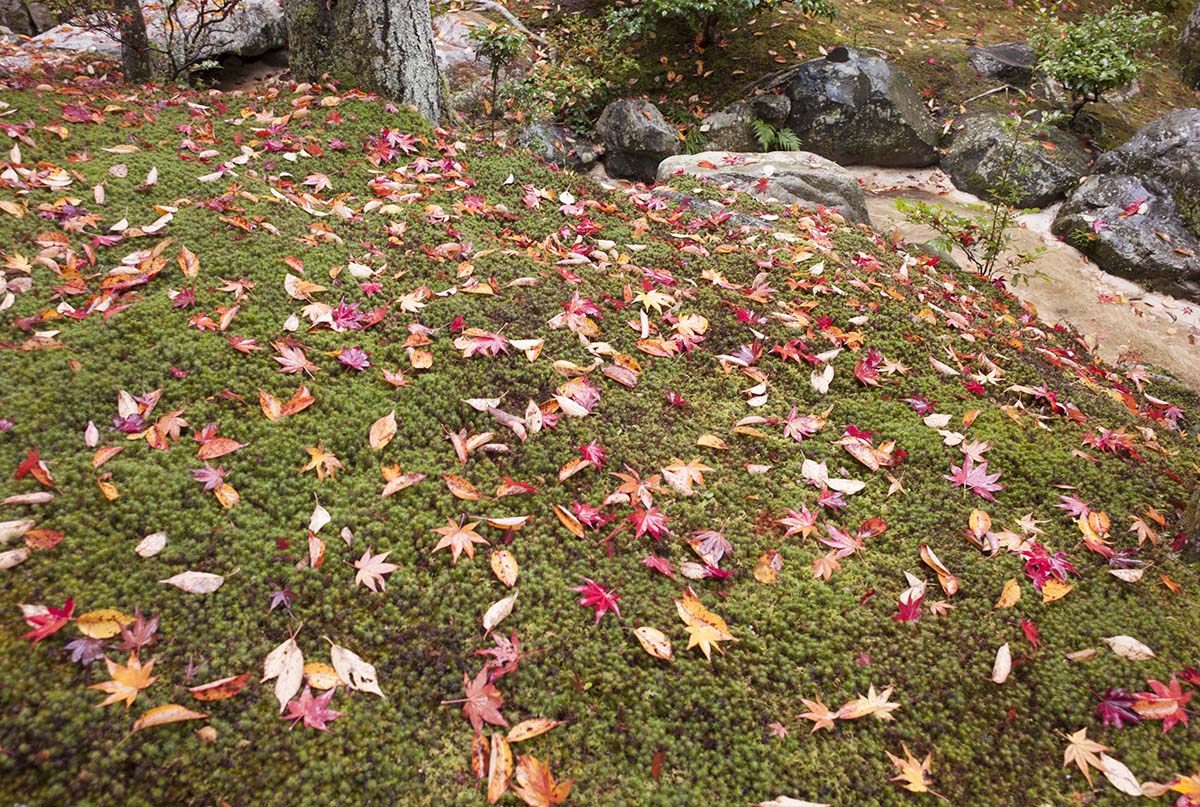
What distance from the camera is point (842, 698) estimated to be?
2037mm

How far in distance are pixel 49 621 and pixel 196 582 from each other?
1.09 feet

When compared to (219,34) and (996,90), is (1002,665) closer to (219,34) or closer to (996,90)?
(219,34)

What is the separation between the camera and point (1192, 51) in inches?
404

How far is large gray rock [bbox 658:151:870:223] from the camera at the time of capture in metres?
5.44

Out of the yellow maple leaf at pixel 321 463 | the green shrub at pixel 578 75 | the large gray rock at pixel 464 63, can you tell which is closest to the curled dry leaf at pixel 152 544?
the yellow maple leaf at pixel 321 463

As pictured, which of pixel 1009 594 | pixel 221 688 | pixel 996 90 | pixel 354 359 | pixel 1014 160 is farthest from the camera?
pixel 996 90

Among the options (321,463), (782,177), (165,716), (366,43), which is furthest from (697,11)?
(165,716)

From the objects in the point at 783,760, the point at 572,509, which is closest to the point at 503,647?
the point at 572,509

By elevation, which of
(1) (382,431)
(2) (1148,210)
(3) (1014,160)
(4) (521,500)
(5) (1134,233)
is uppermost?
(3) (1014,160)

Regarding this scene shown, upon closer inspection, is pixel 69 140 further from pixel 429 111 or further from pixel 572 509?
pixel 572 509

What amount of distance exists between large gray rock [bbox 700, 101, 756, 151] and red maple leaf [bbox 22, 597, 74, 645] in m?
7.70

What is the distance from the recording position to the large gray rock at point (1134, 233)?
21.4ft

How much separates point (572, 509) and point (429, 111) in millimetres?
3539

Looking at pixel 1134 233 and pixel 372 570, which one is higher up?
pixel 1134 233
